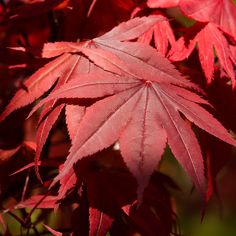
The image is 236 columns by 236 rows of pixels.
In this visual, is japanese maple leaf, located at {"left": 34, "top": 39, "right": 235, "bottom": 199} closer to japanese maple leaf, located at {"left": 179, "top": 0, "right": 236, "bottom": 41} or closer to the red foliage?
the red foliage

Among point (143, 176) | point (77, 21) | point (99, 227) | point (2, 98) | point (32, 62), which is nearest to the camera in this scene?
point (143, 176)

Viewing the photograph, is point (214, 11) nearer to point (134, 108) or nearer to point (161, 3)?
point (161, 3)

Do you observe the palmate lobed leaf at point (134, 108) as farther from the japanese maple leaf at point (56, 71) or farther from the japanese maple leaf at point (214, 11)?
the japanese maple leaf at point (214, 11)

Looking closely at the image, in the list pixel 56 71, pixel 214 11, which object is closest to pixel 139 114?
pixel 56 71

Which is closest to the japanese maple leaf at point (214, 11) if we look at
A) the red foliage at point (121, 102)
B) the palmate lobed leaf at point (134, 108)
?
the red foliage at point (121, 102)

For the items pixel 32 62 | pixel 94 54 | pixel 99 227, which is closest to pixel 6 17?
pixel 32 62

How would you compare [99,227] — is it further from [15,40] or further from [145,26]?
[15,40]

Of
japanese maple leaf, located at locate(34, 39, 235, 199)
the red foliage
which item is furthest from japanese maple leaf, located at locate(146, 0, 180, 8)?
japanese maple leaf, located at locate(34, 39, 235, 199)

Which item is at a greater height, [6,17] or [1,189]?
[6,17]
